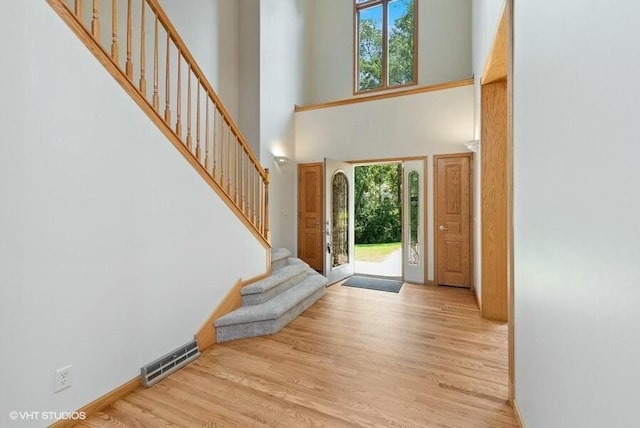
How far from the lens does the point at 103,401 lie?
1.98 meters

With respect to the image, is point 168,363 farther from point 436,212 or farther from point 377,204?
point 377,204

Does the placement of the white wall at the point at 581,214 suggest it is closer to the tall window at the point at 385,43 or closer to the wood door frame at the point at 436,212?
the wood door frame at the point at 436,212

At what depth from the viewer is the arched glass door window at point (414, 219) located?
5.21 m

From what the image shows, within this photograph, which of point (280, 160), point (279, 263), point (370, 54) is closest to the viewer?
point (279, 263)

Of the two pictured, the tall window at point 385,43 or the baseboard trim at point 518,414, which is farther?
the tall window at point 385,43

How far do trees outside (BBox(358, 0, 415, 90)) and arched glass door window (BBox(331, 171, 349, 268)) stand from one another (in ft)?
7.39

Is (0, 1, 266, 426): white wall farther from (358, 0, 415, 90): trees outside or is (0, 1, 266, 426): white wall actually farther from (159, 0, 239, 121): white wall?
(358, 0, 415, 90): trees outside

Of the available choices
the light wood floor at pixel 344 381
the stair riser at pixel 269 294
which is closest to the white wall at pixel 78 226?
the light wood floor at pixel 344 381

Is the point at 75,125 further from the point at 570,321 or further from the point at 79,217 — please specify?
the point at 570,321

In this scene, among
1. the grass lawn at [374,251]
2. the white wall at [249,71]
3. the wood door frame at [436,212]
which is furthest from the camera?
the grass lawn at [374,251]

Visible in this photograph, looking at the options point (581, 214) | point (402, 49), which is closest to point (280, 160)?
point (402, 49)

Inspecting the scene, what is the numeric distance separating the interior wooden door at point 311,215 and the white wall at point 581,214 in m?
4.21

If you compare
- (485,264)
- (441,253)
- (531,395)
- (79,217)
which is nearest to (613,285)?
(531,395)

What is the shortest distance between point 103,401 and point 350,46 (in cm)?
681
